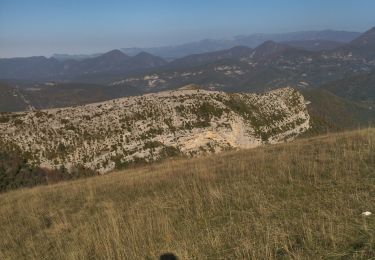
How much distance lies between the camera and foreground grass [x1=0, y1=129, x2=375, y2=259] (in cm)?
638

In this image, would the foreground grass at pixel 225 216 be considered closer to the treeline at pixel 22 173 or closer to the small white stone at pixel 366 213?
the small white stone at pixel 366 213

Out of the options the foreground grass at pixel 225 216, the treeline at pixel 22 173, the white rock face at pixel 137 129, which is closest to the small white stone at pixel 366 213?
the foreground grass at pixel 225 216

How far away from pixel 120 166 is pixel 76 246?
81.3ft

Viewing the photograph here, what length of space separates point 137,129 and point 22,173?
1120cm

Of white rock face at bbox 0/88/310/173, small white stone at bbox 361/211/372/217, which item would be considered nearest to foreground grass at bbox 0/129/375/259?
small white stone at bbox 361/211/372/217

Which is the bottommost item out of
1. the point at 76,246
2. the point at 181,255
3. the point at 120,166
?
the point at 120,166

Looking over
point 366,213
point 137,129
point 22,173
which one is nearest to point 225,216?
point 366,213

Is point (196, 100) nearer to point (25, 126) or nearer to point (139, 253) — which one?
point (25, 126)

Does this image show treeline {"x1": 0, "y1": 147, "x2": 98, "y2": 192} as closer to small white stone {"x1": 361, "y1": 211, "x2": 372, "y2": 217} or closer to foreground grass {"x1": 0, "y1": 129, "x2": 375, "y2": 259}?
foreground grass {"x1": 0, "y1": 129, "x2": 375, "y2": 259}

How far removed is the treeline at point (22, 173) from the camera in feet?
90.1

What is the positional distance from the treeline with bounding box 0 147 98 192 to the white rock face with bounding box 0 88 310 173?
2.11ft

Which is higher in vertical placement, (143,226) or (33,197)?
(143,226)

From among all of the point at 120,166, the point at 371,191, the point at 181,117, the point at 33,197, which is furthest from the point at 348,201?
the point at 181,117

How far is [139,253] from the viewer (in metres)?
6.97
